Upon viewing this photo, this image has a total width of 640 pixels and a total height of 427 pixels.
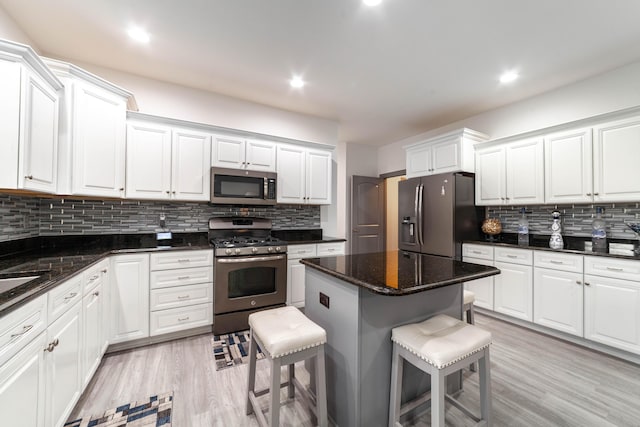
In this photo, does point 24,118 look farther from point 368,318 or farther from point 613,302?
point 613,302

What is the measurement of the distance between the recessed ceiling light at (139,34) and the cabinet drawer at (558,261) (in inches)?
171

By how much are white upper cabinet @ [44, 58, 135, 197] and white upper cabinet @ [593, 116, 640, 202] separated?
4.65 meters

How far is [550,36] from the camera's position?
2.20 m

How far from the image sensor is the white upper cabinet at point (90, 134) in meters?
2.11

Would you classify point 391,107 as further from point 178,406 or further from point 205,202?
point 178,406

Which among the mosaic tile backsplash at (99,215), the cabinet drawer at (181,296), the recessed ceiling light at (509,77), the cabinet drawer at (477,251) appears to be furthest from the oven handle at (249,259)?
the recessed ceiling light at (509,77)

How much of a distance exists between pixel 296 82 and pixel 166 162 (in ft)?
5.55

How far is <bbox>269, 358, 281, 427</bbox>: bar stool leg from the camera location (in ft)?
4.27

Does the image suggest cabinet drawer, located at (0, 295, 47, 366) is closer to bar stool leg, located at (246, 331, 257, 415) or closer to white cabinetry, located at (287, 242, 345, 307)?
bar stool leg, located at (246, 331, 257, 415)

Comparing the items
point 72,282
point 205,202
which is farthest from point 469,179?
point 72,282

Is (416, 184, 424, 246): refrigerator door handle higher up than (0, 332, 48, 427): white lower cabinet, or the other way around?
(416, 184, 424, 246): refrigerator door handle

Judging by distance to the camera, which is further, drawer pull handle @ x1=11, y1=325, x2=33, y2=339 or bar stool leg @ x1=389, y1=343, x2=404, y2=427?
bar stool leg @ x1=389, y1=343, x2=404, y2=427

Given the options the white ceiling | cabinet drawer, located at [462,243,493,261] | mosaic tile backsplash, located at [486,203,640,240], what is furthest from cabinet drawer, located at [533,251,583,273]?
the white ceiling

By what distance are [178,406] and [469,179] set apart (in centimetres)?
390
